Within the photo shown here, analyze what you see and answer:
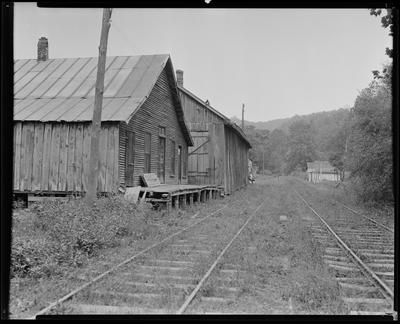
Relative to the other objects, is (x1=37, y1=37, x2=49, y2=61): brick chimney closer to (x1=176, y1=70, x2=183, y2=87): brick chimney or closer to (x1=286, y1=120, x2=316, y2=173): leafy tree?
(x1=176, y1=70, x2=183, y2=87): brick chimney

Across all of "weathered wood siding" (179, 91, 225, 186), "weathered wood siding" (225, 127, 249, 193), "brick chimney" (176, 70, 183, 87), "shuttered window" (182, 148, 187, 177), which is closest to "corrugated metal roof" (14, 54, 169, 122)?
"shuttered window" (182, 148, 187, 177)

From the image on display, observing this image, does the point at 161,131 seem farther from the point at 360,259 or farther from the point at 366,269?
the point at 366,269

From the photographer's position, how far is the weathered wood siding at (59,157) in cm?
1364

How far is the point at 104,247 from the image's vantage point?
7934mm

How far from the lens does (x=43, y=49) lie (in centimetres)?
1922

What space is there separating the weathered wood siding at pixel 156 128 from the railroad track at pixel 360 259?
6.92m

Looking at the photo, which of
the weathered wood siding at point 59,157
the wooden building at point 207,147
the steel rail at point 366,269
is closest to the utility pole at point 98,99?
the weathered wood siding at point 59,157

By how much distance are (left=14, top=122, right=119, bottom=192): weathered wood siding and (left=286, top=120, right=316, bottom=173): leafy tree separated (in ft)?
326

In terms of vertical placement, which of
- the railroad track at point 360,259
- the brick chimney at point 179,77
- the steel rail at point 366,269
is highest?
the brick chimney at point 179,77

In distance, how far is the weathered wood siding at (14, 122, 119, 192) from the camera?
13.6 m

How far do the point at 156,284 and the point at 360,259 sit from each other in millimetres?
3888

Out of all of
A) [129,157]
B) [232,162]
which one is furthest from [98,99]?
[232,162]

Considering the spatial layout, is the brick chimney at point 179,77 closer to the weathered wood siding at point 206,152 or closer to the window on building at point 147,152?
the weathered wood siding at point 206,152
